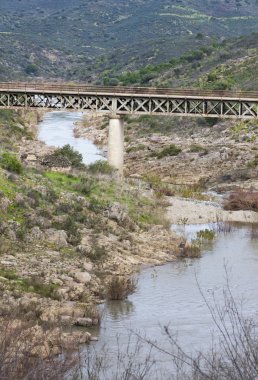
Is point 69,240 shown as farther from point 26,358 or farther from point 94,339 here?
point 26,358

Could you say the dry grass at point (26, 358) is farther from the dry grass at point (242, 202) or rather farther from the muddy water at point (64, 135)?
the muddy water at point (64, 135)

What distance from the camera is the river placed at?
2339 centimetres

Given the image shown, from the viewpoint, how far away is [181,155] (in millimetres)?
64500

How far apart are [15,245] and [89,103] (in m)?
29.0

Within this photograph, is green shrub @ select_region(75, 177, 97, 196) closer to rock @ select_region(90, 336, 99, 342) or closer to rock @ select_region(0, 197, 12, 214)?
rock @ select_region(0, 197, 12, 214)

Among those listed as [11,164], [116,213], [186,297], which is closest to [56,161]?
[11,164]

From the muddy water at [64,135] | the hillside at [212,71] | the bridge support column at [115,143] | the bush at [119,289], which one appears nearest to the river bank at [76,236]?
the bush at [119,289]

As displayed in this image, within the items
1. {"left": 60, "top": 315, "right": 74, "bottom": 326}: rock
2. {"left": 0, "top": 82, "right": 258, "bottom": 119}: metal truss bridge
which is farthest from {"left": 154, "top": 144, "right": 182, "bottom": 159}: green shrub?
{"left": 60, "top": 315, "right": 74, "bottom": 326}: rock

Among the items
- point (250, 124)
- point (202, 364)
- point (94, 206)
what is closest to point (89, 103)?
point (250, 124)

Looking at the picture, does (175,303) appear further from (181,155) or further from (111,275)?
(181,155)

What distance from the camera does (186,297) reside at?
2812cm

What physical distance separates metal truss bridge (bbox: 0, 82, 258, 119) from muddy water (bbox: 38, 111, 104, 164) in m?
5.14

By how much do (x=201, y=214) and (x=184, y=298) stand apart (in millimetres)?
15775

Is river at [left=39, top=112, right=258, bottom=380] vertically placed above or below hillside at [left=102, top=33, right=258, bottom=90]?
below
